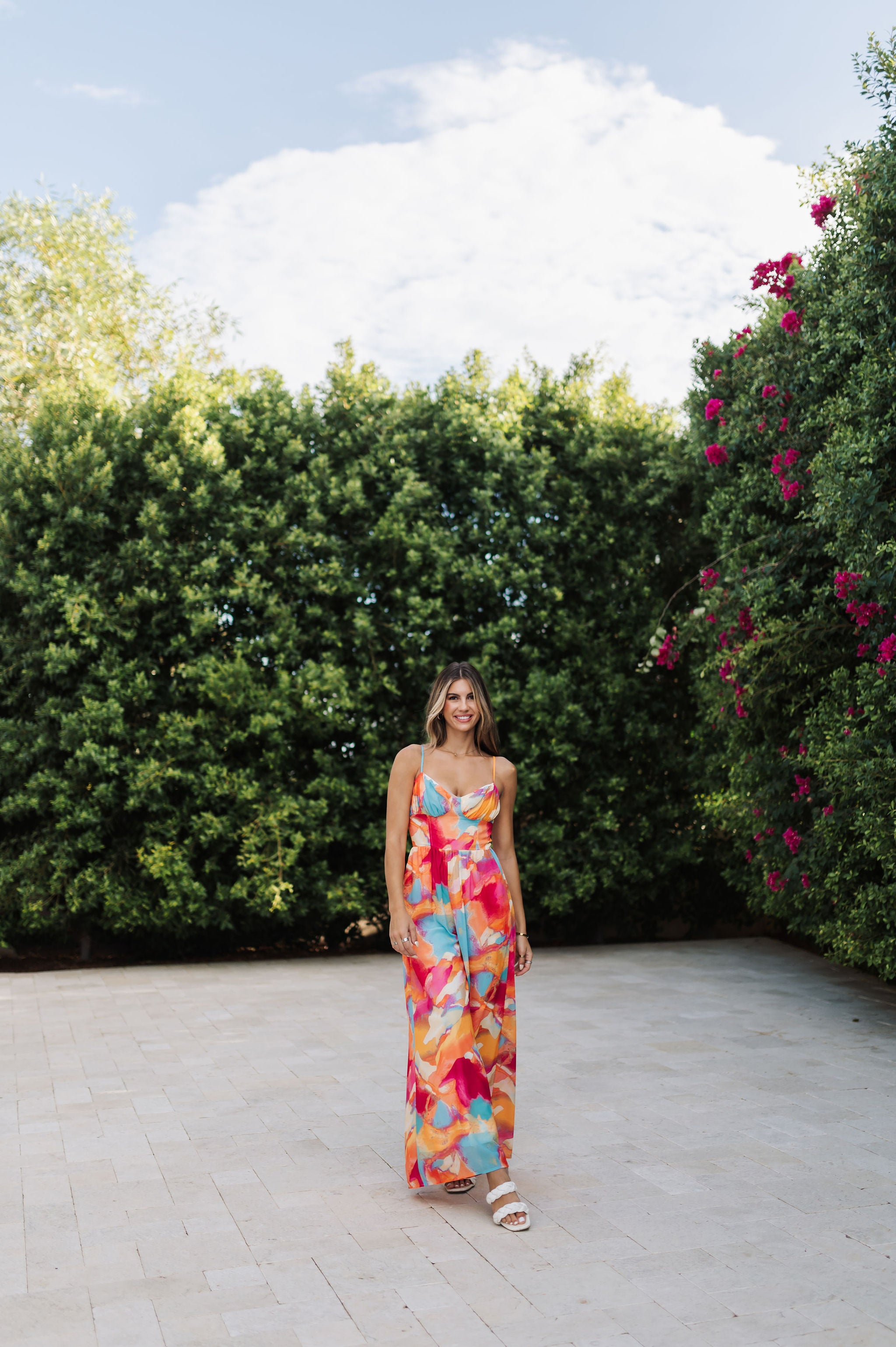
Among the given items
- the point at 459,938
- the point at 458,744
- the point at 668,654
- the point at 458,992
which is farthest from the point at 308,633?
the point at 458,992

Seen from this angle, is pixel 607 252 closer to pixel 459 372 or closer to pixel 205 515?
pixel 459 372

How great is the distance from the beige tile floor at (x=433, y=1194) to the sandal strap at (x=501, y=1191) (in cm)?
9

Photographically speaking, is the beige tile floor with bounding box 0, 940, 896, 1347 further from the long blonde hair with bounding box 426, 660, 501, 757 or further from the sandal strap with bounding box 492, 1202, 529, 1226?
the long blonde hair with bounding box 426, 660, 501, 757

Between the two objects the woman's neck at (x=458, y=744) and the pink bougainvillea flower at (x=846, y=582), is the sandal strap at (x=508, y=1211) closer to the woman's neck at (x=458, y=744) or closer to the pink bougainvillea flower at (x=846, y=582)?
the woman's neck at (x=458, y=744)

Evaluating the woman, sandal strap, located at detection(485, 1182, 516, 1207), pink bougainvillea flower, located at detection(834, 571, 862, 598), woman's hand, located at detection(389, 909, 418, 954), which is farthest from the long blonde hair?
pink bougainvillea flower, located at detection(834, 571, 862, 598)

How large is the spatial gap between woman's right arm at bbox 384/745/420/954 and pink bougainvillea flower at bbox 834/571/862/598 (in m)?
3.31

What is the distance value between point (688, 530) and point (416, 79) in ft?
29.5

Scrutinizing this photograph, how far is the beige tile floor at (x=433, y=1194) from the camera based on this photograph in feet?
10.3

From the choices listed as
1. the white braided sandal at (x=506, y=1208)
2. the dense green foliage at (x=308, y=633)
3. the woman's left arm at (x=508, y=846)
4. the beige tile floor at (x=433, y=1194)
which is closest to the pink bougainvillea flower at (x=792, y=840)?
the beige tile floor at (x=433, y=1194)

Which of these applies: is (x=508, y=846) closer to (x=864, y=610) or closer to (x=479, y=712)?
(x=479, y=712)

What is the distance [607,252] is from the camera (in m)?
15.7

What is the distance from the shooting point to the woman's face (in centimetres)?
416

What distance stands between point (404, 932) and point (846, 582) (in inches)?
147

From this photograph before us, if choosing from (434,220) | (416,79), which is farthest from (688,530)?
(434,220)
